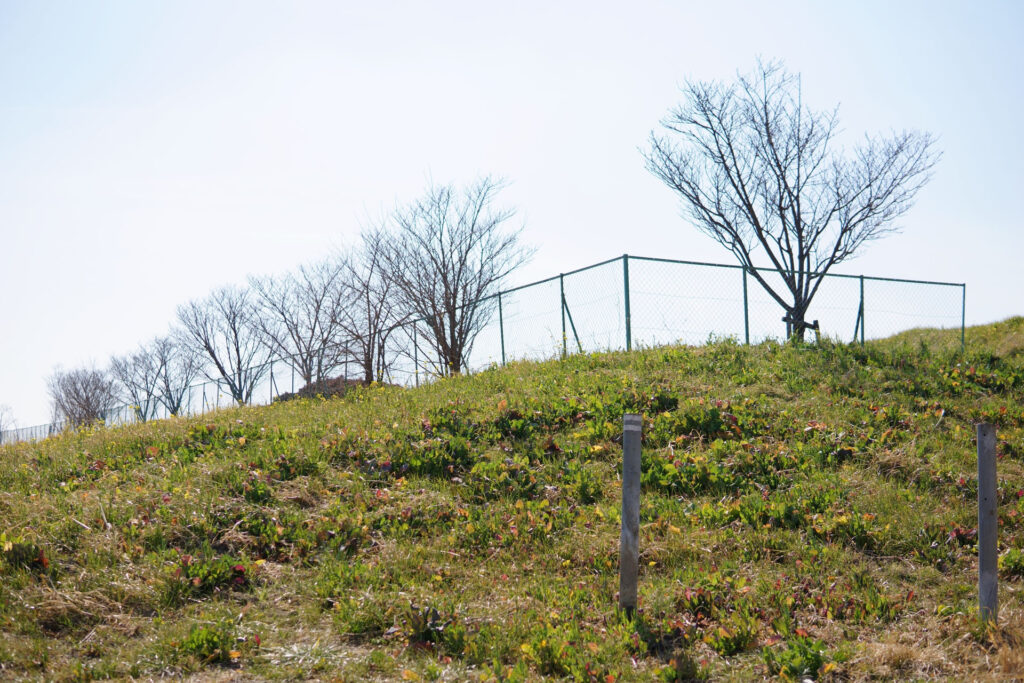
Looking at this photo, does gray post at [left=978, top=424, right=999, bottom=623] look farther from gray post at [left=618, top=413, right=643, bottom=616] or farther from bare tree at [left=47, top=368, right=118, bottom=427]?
bare tree at [left=47, top=368, right=118, bottom=427]

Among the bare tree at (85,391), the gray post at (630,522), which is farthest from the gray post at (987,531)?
the bare tree at (85,391)

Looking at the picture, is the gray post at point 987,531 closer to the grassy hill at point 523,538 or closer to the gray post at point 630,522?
the grassy hill at point 523,538

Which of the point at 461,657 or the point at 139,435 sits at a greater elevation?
the point at 139,435

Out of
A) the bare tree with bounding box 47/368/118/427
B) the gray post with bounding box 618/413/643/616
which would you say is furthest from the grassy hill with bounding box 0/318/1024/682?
the bare tree with bounding box 47/368/118/427

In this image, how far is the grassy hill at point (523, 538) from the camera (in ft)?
14.8

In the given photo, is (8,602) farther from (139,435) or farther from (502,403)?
(502,403)

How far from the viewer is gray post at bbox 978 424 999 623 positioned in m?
4.72

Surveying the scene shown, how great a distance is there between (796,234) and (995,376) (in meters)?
7.02

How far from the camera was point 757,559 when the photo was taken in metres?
5.84

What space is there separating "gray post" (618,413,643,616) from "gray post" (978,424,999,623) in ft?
7.55

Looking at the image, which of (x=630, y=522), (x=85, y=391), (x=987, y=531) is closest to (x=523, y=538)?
(x=630, y=522)

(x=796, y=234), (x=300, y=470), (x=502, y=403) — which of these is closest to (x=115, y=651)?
(x=300, y=470)

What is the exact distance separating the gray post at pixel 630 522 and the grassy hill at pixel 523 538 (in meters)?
0.19

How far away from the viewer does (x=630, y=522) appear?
5.04 metres
